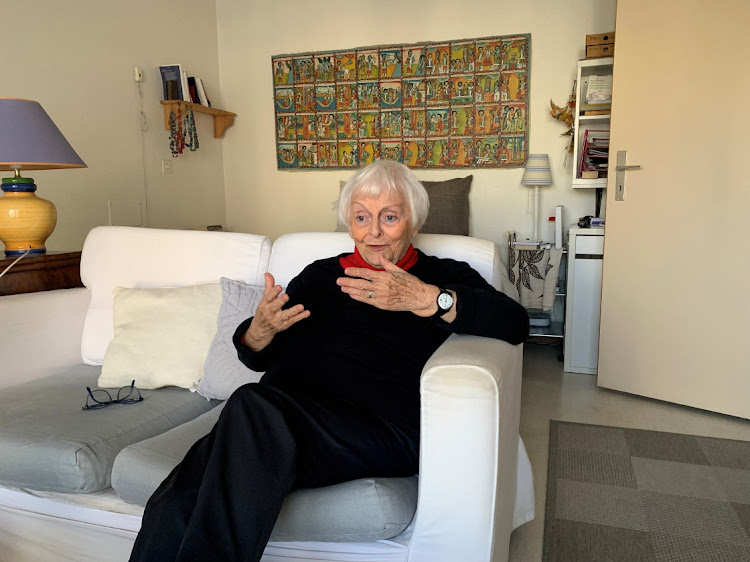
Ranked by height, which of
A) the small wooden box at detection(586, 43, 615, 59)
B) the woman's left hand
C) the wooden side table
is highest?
the small wooden box at detection(586, 43, 615, 59)

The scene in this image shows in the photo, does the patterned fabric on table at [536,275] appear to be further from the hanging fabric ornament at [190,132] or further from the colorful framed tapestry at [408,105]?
the hanging fabric ornament at [190,132]

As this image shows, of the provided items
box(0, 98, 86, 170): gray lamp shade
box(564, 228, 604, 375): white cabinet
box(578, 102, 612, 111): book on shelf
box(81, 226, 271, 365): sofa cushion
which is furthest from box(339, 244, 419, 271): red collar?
box(578, 102, 612, 111): book on shelf

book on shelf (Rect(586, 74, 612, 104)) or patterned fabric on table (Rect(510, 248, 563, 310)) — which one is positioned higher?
book on shelf (Rect(586, 74, 612, 104))

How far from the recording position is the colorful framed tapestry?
12.0 feet

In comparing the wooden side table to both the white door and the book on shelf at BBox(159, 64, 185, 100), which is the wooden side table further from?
the white door

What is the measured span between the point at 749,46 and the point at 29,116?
2711mm

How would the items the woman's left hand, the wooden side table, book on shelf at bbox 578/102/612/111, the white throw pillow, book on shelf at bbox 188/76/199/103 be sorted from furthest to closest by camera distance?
book on shelf at bbox 188/76/199/103, book on shelf at bbox 578/102/612/111, the wooden side table, the white throw pillow, the woman's left hand

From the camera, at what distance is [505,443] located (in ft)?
3.74

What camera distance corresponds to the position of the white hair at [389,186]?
145 centimetres

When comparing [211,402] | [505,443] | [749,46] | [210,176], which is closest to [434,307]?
[505,443]

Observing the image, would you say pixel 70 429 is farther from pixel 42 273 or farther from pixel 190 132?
pixel 190 132

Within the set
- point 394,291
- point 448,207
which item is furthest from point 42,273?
point 448,207

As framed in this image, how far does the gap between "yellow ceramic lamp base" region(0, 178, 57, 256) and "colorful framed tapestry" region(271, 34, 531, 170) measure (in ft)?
7.24

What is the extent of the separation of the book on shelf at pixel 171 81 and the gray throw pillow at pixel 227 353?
7.47ft
